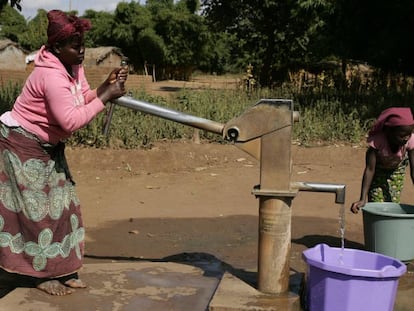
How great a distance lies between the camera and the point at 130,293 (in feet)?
9.78

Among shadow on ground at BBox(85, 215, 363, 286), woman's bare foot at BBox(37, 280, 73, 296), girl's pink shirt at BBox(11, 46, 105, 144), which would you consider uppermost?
girl's pink shirt at BBox(11, 46, 105, 144)

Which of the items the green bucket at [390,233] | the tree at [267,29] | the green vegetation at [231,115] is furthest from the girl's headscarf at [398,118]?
the tree at [267,29]

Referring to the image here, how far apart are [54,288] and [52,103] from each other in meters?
0.95

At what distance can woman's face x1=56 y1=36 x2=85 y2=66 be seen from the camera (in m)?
2.79

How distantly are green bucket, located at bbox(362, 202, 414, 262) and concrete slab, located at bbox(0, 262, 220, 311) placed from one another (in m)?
1.10

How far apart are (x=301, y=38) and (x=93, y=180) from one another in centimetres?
1561

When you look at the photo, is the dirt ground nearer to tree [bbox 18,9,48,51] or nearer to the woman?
the woman

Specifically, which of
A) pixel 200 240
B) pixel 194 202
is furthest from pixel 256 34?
pixel 200 240

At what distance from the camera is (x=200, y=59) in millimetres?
37719

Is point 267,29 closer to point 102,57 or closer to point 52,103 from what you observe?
point 102,57

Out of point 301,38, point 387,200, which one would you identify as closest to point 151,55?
point 301,38

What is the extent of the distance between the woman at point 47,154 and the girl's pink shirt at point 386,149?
202 centimetres

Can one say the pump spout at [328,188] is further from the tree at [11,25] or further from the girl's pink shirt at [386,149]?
the tree at [11,25]

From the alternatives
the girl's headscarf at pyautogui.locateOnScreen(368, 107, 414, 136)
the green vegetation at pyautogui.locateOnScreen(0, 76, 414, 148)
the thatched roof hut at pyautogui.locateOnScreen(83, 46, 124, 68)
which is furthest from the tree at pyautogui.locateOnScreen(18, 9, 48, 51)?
the girl's headscarf at pyautogui.locateOnScreen(368, 107, 414, 136)
